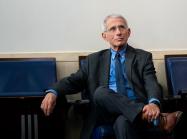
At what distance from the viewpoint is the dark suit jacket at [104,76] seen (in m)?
2.34

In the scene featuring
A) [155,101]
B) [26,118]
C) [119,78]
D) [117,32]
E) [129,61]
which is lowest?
[26,118]

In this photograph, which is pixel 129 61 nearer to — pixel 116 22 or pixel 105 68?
pixel 105 68

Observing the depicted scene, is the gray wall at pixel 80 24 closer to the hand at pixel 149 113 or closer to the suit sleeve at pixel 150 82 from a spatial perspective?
the suit sleeve at pixel 150 82

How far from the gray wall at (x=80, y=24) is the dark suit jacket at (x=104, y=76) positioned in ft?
1.44

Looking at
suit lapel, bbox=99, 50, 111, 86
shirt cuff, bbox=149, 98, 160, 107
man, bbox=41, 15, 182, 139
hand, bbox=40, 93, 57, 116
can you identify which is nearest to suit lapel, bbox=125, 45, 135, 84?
man, bbox=41, 15, 182, 139

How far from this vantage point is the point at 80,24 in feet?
9.55

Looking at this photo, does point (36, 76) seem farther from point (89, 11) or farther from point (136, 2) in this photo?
point (136, 2)

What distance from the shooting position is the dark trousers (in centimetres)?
195

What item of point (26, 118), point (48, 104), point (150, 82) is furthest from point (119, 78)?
point (26, 118)

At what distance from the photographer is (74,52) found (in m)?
2.90

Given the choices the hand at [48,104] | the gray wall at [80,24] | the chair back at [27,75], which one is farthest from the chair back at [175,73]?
the hand at [48,104]

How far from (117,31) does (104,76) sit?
34 cm

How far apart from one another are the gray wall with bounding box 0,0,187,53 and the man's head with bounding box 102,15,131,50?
36 centimetres

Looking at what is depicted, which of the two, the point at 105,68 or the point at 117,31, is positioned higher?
the point at 117,31
